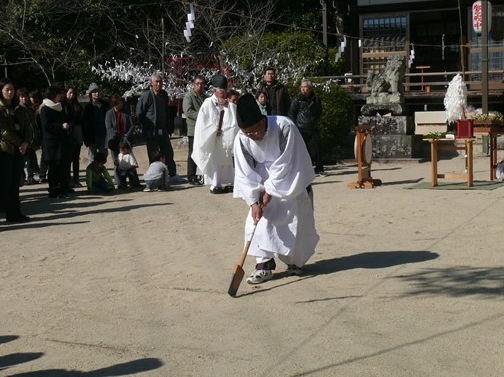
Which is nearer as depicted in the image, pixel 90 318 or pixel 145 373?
pixel 145 373

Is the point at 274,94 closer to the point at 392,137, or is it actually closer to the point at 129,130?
the point at 129,130

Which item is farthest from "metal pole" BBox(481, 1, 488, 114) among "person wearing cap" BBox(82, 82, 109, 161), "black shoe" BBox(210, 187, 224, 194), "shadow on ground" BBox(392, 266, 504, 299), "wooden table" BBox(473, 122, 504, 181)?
"shadow on ground" BBox(392, 266, 504, 299)

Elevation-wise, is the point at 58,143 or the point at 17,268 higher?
the point at 58,143

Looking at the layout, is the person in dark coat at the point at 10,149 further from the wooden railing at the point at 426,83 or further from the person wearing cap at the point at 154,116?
the wooden railing at the point at 426,83

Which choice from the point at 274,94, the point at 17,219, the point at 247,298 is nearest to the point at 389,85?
the point at 274,94

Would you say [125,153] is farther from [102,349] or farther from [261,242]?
[102,349]

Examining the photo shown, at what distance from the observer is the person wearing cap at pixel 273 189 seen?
272 inches

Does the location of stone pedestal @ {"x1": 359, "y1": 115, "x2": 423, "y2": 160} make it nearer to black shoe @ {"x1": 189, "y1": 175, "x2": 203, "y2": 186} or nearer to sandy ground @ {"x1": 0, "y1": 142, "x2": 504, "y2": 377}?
black shoe @ {"x1": 189, "y1": 175, "x2": 203, "y2": 186}

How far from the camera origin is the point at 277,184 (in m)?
6.90

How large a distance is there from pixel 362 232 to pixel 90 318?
376 centimetres

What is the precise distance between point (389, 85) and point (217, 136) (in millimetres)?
5238

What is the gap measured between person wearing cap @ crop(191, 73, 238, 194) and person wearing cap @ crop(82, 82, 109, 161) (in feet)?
5.96

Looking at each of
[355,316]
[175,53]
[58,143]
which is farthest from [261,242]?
[175,53]

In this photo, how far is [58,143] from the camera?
41.5 feet
